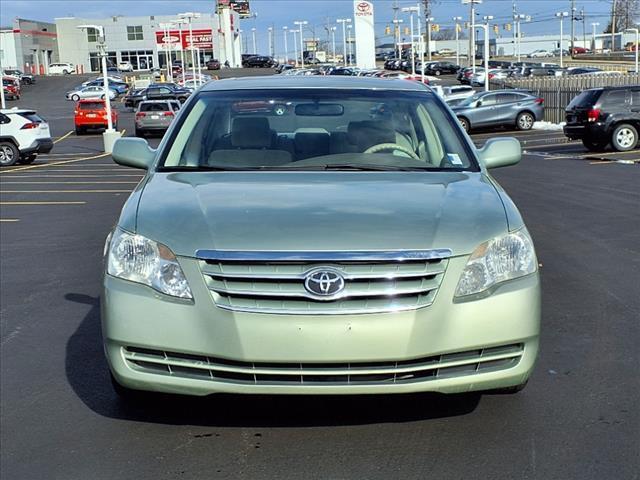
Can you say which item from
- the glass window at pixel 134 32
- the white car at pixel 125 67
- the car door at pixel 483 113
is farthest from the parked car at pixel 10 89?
the glass window at pixel 134 32

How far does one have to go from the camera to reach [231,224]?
3934 mm

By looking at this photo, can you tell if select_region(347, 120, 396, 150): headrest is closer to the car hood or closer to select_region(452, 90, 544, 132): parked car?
the car hood

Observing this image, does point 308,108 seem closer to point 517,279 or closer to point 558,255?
point 517,279

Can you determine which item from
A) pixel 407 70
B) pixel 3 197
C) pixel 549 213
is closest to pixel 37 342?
pixel 549 213

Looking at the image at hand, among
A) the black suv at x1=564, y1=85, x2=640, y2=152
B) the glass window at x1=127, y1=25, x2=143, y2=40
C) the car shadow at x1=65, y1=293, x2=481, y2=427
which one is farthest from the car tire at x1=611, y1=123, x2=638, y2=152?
the glass window at x1=127, y1=25, x2=143, y2=40

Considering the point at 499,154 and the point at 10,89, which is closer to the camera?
the point at 499,154

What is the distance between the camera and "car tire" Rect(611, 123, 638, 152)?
22625mm

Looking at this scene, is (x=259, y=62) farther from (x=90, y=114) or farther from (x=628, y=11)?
(x=90, y=114)

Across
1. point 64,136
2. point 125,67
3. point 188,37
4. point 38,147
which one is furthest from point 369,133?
point 125,67

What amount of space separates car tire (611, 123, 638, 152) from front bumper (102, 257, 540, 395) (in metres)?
19.9

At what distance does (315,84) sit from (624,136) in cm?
1854

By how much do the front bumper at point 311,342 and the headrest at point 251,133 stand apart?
5.27 ft

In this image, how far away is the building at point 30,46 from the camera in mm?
108875

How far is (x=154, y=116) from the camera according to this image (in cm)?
3759
